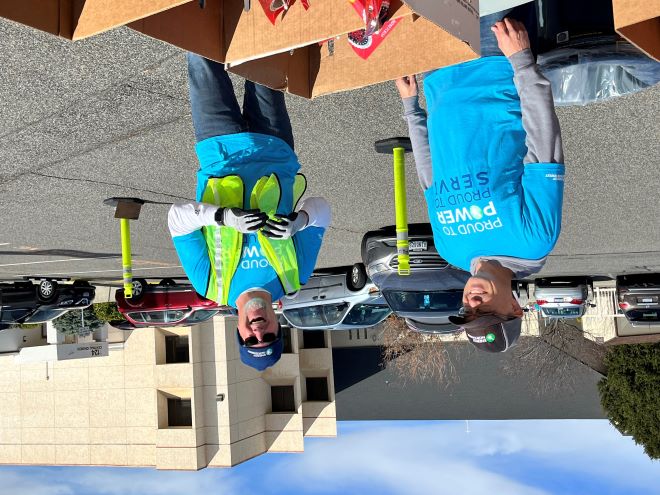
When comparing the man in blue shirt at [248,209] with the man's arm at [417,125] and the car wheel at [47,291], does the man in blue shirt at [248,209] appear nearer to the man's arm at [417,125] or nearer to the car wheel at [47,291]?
the man's arm at [417,125]

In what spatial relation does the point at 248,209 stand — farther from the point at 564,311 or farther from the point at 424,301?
the point at 564,311

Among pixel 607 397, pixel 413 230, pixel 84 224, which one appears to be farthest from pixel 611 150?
pixel 607 397

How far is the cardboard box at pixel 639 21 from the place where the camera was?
2584mm

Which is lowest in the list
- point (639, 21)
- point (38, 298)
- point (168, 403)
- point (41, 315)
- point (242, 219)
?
point (168, 403)

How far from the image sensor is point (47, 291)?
12641mm

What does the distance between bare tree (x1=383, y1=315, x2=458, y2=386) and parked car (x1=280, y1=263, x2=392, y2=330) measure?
1257 centimetres

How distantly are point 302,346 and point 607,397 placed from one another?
A: 37.0 ft

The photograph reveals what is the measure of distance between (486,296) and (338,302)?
6.29 m

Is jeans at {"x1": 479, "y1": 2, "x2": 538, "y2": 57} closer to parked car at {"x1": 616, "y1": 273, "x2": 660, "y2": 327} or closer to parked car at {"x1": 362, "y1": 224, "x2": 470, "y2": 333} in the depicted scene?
parked car at {"x1": 362, "y1": 224, "x2": 470, "y2": 333}

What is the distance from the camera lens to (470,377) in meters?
25.6

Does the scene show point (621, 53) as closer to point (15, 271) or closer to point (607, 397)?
point (15, 271)

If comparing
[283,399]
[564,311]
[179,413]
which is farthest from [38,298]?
[283,399]

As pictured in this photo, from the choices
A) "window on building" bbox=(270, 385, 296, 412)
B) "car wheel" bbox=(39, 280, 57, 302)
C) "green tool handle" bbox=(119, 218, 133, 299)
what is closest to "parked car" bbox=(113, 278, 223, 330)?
"car wheel" bbox=(39, 280, 57, 302)

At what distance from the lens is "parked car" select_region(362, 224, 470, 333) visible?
265 inches
